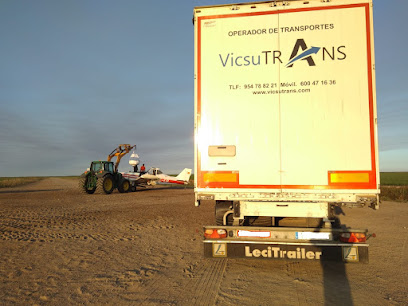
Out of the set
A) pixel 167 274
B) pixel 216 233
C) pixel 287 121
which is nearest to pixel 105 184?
pixel 167 274

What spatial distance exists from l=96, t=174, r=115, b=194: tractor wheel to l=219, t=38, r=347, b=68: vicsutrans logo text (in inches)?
650

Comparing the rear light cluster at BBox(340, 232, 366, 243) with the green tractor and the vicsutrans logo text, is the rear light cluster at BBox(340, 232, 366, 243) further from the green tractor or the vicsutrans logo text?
the green tractor

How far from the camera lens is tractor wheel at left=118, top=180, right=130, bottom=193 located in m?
21.9

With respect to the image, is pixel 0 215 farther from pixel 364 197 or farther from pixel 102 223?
pixel 364 197

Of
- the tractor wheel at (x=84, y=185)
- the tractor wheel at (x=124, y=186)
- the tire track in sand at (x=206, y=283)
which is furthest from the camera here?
the tractor wheel at (x=124, y=186)

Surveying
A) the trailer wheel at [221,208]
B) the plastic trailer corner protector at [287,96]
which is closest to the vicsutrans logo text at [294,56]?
the plastic trailer corner protector at [287,96]

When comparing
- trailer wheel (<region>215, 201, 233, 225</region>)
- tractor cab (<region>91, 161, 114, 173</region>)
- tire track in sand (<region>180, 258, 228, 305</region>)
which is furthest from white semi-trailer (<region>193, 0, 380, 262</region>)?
tractor cab (<region>91, 161, 114, 173</region>)

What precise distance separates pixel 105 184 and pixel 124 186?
9.22 ft

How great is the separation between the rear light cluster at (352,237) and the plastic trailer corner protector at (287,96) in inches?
26.3

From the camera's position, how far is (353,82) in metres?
4.23

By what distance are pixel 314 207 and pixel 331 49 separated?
2.40m

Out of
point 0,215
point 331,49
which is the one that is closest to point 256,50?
point 331,49

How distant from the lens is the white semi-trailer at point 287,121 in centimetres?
418

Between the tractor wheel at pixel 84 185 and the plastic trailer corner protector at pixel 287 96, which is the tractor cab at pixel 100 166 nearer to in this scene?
the tractor wheel at pixel 84 185
